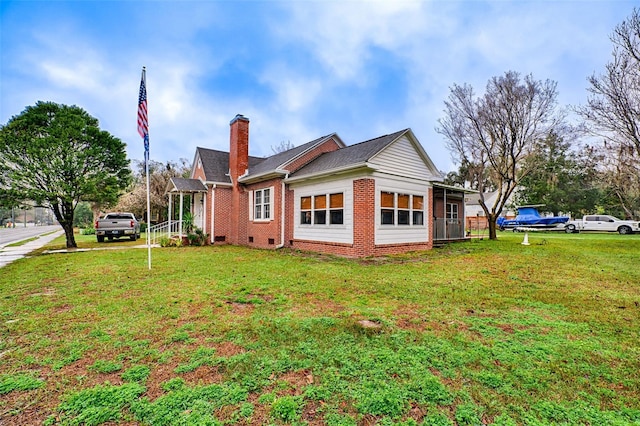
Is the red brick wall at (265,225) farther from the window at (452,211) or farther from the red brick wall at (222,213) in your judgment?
the window at (452,211)

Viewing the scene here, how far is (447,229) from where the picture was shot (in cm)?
1638

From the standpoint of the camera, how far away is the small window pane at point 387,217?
11.5 meters

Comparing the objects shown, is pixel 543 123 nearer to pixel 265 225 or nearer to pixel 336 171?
pixel 336 171

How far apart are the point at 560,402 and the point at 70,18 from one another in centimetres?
1546

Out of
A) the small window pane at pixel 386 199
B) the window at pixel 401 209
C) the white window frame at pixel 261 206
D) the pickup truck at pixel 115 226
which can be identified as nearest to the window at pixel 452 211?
the window at pixel 401 209

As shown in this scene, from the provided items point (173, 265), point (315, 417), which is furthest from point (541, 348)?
point (173, 265)

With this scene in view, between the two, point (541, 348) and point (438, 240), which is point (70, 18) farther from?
point (438, 240)

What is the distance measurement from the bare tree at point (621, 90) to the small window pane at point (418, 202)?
9.35 meters

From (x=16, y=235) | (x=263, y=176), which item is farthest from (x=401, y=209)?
(x=16, y=235)

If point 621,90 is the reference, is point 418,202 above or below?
below

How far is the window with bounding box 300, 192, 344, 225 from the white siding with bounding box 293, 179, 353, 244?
0.54ft

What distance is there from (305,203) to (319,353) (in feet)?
33.1

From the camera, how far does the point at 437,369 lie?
2.90 m

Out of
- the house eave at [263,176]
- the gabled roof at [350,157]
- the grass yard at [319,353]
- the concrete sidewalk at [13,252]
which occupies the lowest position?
the grass yard at [319,353]
